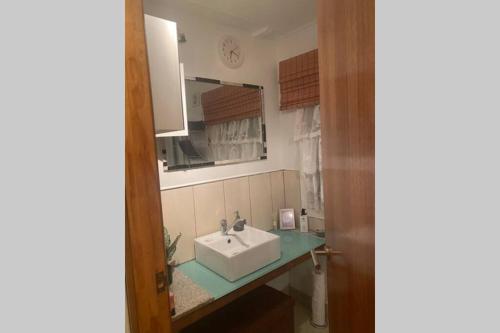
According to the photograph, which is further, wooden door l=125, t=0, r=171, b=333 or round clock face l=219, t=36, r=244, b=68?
round clock face l=219, t=36, r=244, b=68

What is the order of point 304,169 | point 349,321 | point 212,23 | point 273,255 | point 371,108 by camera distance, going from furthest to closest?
point 304,169, point 212,23, point 273,255, point 349,321, point 371,108

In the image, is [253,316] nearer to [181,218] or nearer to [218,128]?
[181,218]

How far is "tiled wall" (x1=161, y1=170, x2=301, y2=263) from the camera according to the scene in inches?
65.2

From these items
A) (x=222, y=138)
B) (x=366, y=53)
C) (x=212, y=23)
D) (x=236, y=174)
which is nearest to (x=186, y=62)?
(x=212, y=23)

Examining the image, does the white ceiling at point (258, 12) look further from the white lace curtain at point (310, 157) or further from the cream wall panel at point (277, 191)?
the cream wall panel at point (277, 191)

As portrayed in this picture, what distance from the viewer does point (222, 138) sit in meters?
1.94

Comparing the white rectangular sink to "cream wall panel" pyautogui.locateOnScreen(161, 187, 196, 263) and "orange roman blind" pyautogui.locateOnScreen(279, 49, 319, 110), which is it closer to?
"cream wall panel" pyautogui.locateOnScreen(161, 187, 196, 263)

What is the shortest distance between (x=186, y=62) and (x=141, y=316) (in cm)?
149

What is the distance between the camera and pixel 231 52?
1.95 metres

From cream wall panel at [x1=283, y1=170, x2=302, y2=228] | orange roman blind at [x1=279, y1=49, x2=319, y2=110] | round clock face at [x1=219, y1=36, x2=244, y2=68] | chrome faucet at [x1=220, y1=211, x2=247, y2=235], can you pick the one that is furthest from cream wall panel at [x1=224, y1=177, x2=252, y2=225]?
round clock face at [x1=219, y1=36, x2=244, y2=68]

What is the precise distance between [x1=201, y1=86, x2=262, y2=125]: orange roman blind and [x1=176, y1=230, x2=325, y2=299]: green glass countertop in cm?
101

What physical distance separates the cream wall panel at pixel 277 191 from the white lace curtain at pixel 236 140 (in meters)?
0.26

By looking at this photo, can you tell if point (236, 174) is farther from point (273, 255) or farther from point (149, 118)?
point (149, 118)

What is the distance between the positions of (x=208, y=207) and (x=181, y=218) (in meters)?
0.22
